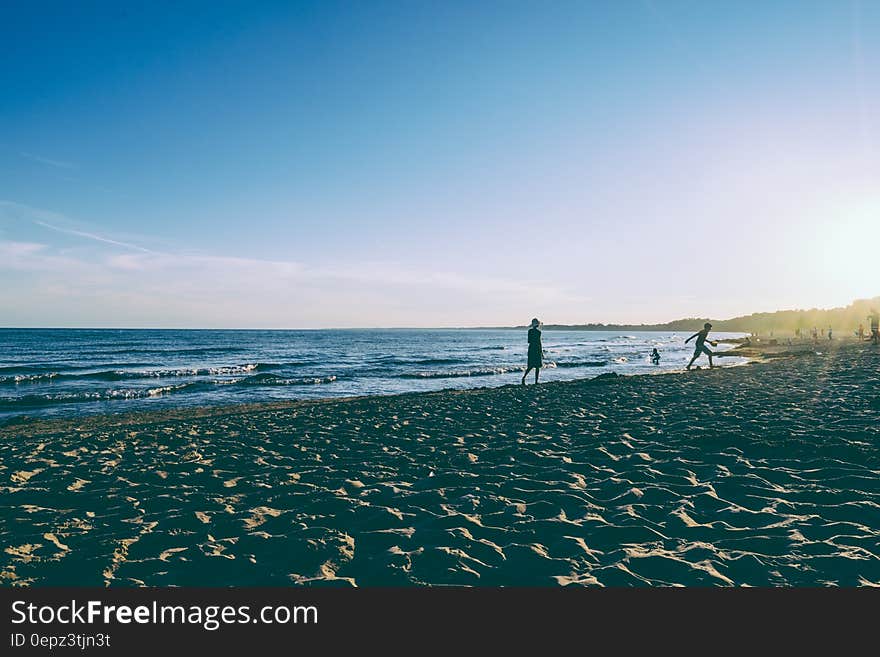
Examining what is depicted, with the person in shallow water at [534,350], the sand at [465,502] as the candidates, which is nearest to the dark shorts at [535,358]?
the person in shallow water at [534,350]

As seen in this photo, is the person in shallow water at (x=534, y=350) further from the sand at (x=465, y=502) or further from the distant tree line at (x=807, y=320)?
the distant tree line at (x=807, y=320)

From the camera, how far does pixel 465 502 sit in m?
5.26

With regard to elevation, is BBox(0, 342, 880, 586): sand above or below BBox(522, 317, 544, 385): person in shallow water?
below

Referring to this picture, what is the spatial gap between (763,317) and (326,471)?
606ft

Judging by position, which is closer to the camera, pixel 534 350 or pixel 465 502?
pixel 465 502

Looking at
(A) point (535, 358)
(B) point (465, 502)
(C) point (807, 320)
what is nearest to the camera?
(B) point (465, 502)

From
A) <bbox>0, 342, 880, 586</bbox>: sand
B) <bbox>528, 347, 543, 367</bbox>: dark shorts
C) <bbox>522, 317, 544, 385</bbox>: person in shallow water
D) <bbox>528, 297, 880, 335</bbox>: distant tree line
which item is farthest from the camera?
<bbox>528, 297, 880, 335</bbox>: distant tree line

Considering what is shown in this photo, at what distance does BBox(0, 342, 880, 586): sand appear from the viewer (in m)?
3.71

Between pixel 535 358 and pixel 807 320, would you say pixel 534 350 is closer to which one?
pixel 535 358

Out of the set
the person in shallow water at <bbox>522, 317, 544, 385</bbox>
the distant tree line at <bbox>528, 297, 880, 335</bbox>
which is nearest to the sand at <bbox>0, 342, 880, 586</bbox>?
the person in shallow water at <bbox>522, 317, 544, 385</bbox>

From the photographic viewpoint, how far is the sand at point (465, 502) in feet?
12.2

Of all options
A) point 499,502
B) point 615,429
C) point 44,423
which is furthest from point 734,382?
point 44,423

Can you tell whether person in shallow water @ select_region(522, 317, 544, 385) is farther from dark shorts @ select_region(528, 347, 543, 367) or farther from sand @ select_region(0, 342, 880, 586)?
sand @ select_region(0, 342, 880, 586)

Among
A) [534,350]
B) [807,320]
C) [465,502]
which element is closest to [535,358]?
[534,350]
